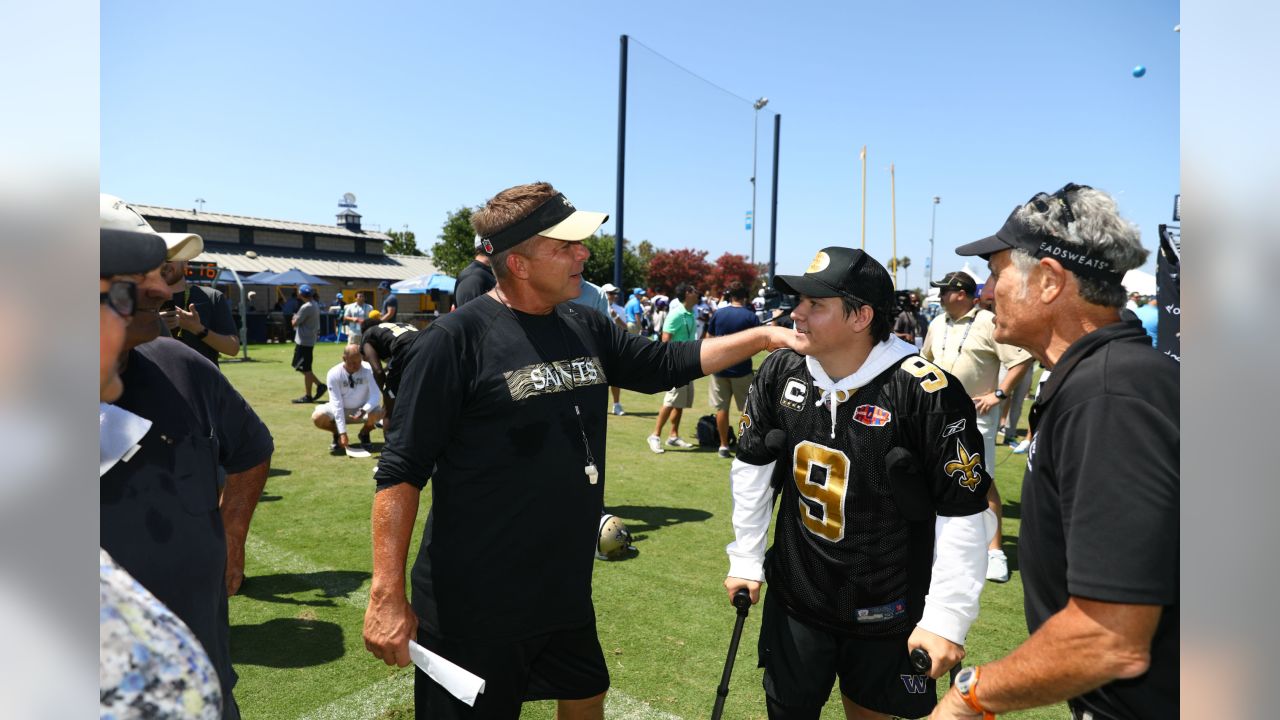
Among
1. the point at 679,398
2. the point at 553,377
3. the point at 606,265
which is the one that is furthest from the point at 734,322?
the point at 606,265

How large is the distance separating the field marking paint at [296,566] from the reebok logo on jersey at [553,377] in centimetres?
318

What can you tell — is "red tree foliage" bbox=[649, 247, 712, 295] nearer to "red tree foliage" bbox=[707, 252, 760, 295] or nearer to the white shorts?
"red tree foliage" bbox=[707, 252, 760, 295]

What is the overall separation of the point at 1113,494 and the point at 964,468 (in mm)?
1052

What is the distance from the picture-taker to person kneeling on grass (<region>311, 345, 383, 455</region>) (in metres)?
9.44

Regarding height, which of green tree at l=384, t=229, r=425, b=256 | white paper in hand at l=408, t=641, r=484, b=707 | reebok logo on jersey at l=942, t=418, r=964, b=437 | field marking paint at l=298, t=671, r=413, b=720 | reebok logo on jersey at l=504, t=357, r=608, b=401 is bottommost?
field marking paint at l=298, t=671, r=413, b=720

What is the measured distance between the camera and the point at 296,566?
18.6 feet

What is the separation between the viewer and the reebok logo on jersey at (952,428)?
254 cm

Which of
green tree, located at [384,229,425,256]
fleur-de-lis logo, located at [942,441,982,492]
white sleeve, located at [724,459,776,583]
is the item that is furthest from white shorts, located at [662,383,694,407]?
green tree, located at [384,229,425,256]

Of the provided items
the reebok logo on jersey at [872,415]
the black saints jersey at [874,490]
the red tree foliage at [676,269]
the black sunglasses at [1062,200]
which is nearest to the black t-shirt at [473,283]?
the black saints jersey at [874,490]

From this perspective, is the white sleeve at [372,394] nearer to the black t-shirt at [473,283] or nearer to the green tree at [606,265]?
the black t-shirt at [473,283]

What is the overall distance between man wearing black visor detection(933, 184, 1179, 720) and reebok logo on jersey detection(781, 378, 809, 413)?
102cm
